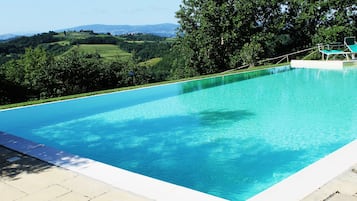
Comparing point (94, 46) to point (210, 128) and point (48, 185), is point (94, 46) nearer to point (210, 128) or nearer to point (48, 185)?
point (210, 128)

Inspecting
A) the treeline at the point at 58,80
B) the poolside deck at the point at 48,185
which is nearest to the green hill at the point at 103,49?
the treeline at the point at 58,80

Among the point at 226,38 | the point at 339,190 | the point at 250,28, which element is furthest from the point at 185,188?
the point at 250,28

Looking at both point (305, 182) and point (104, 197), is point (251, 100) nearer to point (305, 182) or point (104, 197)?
point (305, 182)

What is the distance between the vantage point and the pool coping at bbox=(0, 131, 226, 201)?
2820 millimetres

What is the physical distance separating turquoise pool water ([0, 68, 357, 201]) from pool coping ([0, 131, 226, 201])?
782mm

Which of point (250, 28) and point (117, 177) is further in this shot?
point (250, 28)

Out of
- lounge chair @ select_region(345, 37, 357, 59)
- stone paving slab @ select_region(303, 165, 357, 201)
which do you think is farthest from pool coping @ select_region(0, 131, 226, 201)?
lounge chair @ select_region(345, 37, 357, 59)

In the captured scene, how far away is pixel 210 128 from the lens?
607 cm

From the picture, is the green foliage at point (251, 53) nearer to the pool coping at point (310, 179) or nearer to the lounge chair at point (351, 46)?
the lounge chair at point (351, 46)

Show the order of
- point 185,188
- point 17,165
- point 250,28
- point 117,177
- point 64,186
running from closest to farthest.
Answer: point 185,188 → point 64,186 → point 117,177 → point 17,165 → point 250,28

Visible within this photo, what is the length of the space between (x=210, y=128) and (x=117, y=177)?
3050 millimetres

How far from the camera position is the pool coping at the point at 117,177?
2.82 m

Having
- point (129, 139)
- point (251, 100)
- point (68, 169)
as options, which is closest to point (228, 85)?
point (251, 100)

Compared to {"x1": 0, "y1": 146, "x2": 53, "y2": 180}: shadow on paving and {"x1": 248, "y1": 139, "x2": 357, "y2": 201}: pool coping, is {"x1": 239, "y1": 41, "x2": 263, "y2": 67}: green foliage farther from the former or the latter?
{"x1": 0, "y1": 146, "x2": 53, "y2": 180}: shadow on paving
